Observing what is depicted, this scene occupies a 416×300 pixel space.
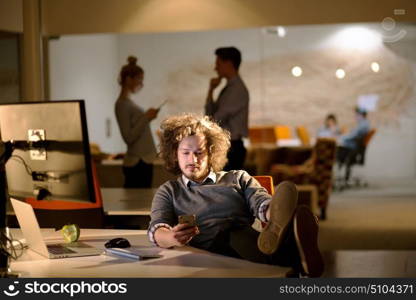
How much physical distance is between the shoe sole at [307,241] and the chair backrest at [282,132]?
626 centimetres

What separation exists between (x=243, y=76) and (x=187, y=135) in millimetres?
4478

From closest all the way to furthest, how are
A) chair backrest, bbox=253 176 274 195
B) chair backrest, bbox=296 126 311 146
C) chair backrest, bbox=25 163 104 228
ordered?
chair backrest, bbox=253 176 274 195, chair backrest, bbox=25 163 104 228, chair backrest, bbox=296 126 311 146

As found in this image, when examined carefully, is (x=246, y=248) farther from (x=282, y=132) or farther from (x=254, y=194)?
(x=282, y=132)

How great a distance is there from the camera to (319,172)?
9977mm

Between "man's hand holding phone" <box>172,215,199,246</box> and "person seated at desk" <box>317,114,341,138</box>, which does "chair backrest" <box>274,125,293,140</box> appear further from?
"man's hand holding phone" <box>172,215,199,246</box>

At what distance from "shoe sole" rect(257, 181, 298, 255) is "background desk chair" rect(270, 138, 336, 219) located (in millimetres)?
6312

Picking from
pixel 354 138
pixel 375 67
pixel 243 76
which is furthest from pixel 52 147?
pixel 354 138

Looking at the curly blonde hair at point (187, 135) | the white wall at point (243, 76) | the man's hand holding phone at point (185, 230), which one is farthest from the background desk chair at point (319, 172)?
the man's hand holding phone at point (185, 230)

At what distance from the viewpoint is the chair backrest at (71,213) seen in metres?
4.93

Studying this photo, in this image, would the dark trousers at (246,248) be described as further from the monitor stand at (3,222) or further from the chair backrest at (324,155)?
the chair backrest at (324,155)

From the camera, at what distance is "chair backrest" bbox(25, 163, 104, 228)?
194 inches

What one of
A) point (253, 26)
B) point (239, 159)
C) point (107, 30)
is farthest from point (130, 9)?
point (239, 159)

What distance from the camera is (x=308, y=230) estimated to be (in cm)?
337

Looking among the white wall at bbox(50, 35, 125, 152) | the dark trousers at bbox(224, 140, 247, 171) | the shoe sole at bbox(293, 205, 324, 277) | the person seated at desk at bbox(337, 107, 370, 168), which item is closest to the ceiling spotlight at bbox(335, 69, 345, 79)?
the person seated at desk at bbox(337, 107, 370, 168)
